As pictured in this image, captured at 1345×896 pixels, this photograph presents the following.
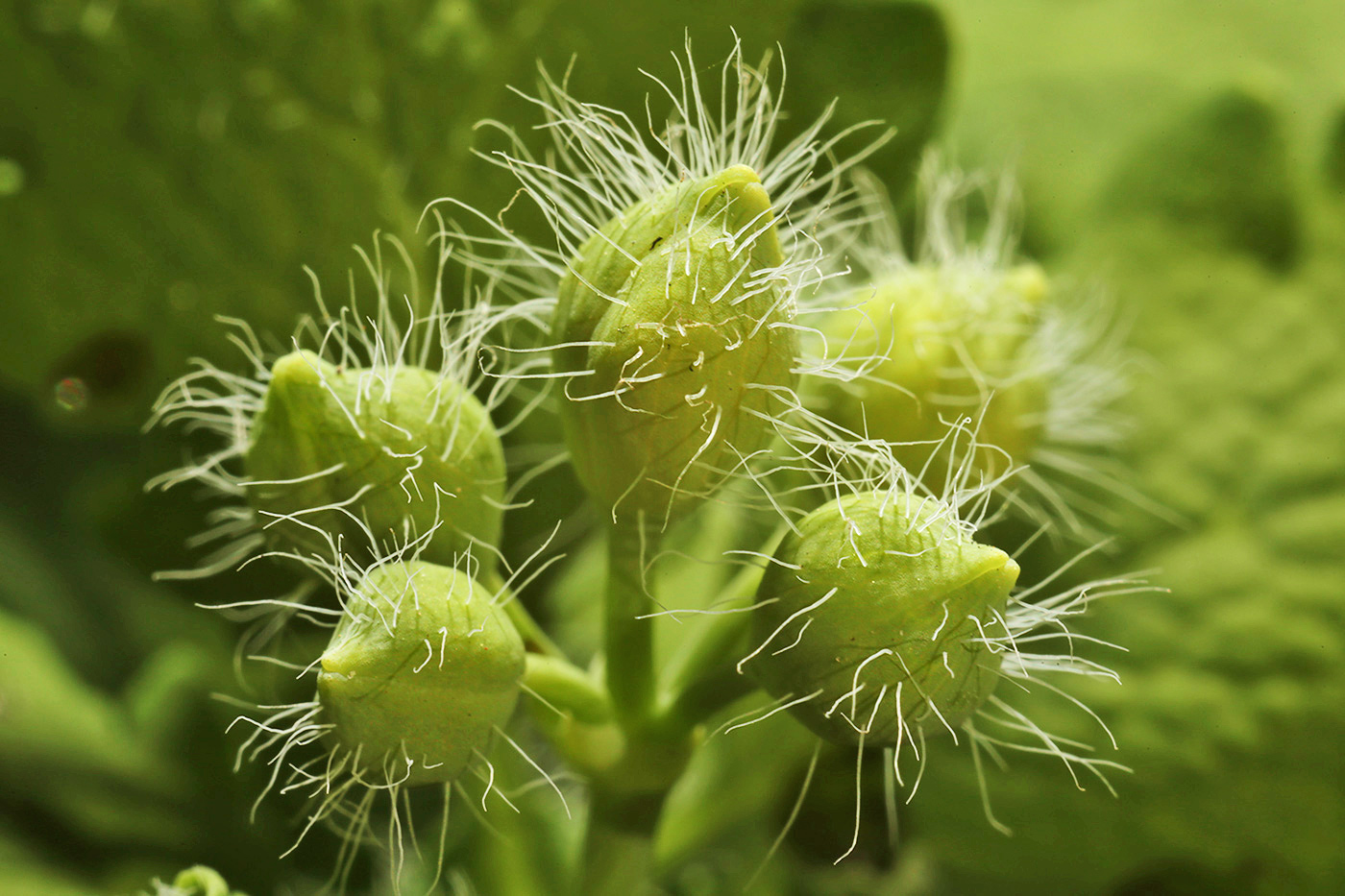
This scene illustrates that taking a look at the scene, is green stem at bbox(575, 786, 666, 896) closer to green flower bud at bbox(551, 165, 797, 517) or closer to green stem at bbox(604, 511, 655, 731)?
green stem at bbox(604, 511, 655, 731)

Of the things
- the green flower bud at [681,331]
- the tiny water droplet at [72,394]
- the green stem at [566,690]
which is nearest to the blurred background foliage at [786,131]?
the tiny water droplet at [72,394]

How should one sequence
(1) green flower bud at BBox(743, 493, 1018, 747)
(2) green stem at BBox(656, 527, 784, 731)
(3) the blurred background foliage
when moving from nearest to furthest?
(1) green flower bud at BBox(743, 493, 1018, 747) → (2) green stem at BBox(656, 527, 784, 731) → (3) the blurred background foliage

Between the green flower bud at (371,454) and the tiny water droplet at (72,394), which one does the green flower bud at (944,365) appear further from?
the tiny water droplet at (72,394)

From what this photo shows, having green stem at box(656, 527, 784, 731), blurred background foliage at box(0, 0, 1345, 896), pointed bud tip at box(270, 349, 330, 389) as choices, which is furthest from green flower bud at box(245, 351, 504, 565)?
blurred background foliage at box(0, 0, 1345, 896)

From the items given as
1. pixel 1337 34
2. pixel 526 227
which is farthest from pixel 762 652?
pixel 1337 34

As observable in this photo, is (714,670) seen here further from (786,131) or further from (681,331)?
(786,131)

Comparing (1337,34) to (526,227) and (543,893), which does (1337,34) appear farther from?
(543,893)
